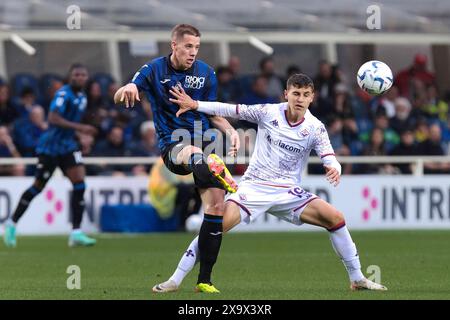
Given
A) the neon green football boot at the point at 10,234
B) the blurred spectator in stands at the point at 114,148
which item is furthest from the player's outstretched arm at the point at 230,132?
the blurred spectator in stands at the point at 114,148

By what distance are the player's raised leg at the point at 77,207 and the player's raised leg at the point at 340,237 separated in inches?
268

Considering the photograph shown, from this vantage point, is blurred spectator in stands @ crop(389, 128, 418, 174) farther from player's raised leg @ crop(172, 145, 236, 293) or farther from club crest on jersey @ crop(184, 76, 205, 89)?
player's raised leg @ crop(172, 145, 236, 293)

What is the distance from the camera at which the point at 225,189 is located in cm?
1012

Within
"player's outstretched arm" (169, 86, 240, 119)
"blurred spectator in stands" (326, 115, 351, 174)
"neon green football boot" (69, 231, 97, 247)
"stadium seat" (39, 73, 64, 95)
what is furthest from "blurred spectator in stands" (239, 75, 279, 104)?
"player's outstretched arm" (169, 86, 240, 119)

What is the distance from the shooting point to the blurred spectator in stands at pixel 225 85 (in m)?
21.4

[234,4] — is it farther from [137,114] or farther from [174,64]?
[174,64]

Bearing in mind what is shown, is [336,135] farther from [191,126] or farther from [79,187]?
[191,126]

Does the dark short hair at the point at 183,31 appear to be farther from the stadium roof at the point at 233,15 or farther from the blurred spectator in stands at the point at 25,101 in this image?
the stadium roof at the point at 233,15

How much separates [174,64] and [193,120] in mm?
502

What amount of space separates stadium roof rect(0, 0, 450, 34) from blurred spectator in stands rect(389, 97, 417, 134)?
1.54m

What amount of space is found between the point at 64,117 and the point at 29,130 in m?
3.43

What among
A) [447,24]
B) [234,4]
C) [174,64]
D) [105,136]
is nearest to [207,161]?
[174,64]

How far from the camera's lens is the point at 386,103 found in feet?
75.6

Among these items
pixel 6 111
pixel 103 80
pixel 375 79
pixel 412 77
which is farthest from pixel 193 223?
pixel 375 79
